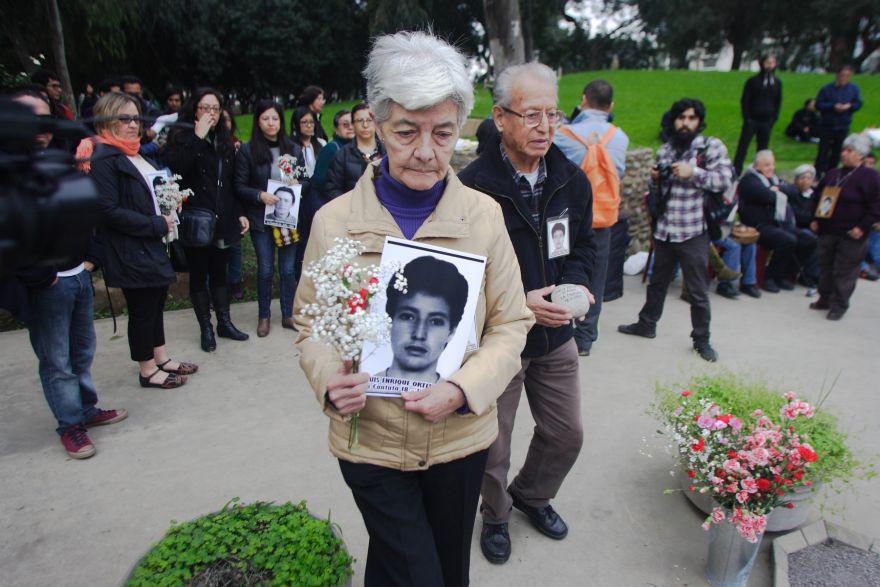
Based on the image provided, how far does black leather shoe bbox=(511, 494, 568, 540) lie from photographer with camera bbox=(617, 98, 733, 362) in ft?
9.92

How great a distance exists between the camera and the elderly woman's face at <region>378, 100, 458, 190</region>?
1706 millimetres

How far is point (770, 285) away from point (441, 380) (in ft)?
24.1

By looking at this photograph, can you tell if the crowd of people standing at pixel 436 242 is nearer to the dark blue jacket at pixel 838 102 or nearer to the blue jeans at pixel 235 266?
the blue jeans at pixel 235 266

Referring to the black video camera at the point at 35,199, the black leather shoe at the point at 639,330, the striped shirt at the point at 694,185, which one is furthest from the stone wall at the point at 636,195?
the black video camera at the point at 35,199

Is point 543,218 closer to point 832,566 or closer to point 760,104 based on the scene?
point 832,566

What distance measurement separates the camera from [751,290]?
7484 mm

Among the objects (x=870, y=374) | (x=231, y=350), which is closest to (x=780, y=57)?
(x=870, y=374)

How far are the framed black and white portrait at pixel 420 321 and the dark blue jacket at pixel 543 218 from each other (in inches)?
35.4

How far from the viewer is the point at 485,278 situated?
1.92 meters

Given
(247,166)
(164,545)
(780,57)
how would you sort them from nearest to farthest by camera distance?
(164,545), (247,166), (780,57)

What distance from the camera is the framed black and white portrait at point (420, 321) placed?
1.69 m

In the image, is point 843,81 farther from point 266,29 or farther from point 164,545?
point 266,29

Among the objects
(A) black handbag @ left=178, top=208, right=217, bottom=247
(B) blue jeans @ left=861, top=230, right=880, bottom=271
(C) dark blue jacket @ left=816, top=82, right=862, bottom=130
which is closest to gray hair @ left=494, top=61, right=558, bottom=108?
(A) black handbag @ left=178, top=208, right=217, bottom=247

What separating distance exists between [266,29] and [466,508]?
92.5 ft
